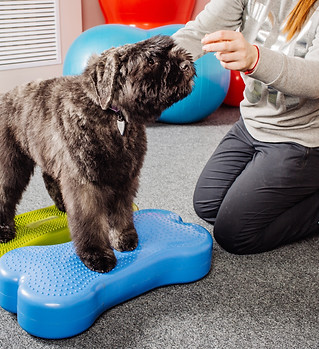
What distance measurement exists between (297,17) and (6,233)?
1.31 m

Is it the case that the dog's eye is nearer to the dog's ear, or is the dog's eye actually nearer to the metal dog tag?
the dog's ear

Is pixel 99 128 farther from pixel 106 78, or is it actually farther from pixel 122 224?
pixel 122 224

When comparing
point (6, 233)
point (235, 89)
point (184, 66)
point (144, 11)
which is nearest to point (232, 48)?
point (184, 66)

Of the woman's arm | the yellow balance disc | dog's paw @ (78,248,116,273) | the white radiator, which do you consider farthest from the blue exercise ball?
dog's paw @ (78,248,116,273)

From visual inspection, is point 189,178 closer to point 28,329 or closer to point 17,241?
point 17,241

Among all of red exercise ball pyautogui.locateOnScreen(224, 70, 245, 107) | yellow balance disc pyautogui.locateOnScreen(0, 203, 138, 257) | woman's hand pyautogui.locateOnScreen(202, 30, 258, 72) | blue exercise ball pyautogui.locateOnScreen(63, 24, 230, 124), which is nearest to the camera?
woman's hand pyautogui.locateOnScreen(202, 30, 258, 72)

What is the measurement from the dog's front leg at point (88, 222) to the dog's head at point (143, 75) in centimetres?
28

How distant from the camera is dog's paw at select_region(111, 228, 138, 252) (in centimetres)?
150

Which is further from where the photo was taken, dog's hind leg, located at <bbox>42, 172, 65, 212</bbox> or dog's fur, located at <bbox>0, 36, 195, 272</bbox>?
dog's hind leg, located at <bbox>42, 172, 65, 212</bbox>

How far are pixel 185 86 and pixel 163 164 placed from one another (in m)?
1.35

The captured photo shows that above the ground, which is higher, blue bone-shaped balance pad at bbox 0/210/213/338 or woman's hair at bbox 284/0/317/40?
woman's hair at bbox 284/0/317/40

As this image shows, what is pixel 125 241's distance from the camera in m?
1.50

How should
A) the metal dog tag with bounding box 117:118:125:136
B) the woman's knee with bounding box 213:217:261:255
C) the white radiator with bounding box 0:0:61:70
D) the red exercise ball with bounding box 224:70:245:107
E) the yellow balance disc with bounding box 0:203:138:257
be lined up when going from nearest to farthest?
1. the metal dog tag with bounding box 117:118:125:136
2. the yellow balance disc with bounding box 0:203:138:257
3. the woman's knee with bounding box 213:217:261:255
4. the white radiator with bounding box 0:0:61:70
5. the red exercise ball with bounding box 224:70:245:107

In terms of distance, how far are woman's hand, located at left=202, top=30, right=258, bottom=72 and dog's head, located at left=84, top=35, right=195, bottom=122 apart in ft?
0.30
